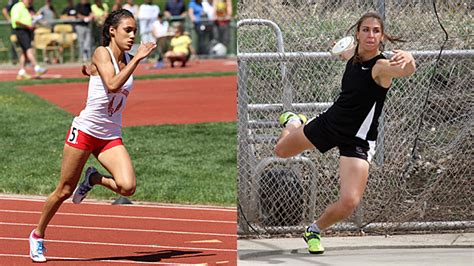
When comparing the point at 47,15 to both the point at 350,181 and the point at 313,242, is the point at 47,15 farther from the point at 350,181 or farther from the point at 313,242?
the point at 350,181

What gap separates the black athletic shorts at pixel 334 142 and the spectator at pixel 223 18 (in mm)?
13176

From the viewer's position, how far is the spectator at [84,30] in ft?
68.7

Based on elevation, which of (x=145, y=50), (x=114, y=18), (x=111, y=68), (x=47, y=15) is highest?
(x=114, y=18)

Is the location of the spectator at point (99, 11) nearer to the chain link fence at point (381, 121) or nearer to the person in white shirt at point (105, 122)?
the chain link fence at point (381, 121)

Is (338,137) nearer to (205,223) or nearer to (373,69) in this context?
(373,69)

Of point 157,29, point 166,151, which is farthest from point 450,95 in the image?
point 157,29

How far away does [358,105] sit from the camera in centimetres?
548

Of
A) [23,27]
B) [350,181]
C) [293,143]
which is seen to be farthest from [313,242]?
[23,27]

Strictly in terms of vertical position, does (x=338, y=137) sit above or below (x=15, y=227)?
above

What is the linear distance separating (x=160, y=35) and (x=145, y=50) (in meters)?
16.3

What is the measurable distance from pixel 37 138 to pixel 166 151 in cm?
141

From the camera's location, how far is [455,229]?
7.50 meters

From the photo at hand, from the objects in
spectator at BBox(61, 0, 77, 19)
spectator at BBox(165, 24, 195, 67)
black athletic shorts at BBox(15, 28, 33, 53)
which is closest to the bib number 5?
black athletic shorts at BBox(15, 28, 33, 53)

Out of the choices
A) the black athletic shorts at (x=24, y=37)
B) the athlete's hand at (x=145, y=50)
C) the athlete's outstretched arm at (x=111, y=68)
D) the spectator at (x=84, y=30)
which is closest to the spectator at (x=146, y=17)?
the spectator at (x=84, y=30)
